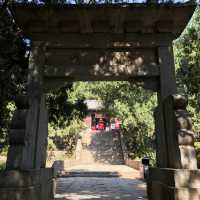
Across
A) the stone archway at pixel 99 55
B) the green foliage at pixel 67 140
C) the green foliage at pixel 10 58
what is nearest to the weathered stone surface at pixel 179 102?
the stone archway at pixel 99 55

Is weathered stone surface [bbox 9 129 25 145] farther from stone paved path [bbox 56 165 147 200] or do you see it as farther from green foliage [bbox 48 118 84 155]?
green foliage [bbox 48 118 84 155]

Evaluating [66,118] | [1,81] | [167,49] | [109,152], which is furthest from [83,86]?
[167,49]

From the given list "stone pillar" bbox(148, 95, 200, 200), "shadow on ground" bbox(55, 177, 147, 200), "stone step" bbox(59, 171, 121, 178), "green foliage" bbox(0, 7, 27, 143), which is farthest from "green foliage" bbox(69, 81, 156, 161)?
"stone pillar" bbox(148, 95, 200, 200)

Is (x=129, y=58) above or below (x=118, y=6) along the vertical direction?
below

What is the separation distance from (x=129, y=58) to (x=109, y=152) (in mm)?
22169

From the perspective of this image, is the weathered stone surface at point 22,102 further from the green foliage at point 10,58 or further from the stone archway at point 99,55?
the green foliage at point 10,58

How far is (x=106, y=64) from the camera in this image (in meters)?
6.79

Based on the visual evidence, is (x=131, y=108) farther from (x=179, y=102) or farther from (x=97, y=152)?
(x=179, y=102)

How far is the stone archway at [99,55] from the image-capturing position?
20.7 feet

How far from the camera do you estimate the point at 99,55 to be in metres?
6.87

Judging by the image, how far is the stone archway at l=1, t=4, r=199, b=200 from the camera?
249 inches

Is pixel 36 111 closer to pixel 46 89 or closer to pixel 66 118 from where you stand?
pixel 46 89

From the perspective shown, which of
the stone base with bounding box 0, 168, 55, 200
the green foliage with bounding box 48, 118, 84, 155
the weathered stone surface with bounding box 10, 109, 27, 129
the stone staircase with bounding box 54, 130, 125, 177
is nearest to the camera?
the stone base with bounding box 0, 168, 55, 200

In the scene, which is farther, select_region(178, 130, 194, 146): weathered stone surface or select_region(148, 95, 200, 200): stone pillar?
select_region(178, 130, 194, 146): weathered stone surface
